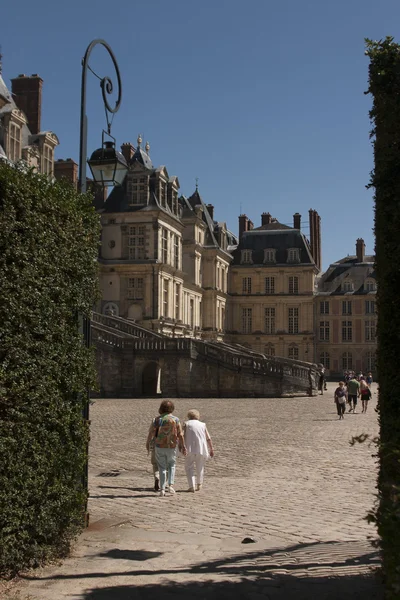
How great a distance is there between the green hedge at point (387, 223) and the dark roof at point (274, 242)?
187 ft

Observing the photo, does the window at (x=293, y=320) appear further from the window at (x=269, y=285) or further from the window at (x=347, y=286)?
the window at (x=347, y=286)

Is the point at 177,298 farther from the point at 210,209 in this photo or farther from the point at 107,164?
the point at 107,164

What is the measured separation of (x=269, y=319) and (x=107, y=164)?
5430cm

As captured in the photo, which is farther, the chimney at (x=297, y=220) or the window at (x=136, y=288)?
the chimney at (x=297, y=220)

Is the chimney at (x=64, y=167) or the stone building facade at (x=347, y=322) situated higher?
the chimney at (x=64, y=167)

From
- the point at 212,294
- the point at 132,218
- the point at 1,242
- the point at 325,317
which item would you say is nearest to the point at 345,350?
the point at 325,317

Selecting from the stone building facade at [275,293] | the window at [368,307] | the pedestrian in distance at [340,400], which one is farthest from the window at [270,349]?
the pedestrian in distance at [340,400]

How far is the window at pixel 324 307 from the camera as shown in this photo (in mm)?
62969

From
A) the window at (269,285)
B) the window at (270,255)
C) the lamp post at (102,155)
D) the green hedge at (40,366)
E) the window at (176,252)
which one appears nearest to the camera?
the green hedge at (40,366)

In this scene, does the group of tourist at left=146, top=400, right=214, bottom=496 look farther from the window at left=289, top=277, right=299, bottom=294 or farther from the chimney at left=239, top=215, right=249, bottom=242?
the chimney at left=239, top=215, right=249, bottom=242

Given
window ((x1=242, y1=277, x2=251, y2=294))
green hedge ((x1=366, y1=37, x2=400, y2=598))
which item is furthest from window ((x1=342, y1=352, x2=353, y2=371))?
green hedge ((x1=366, y1=37, x2=400, y2=598))

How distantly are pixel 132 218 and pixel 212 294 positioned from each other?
51.6 ft

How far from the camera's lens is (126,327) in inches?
1454

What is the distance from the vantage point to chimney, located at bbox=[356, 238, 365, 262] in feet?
212
